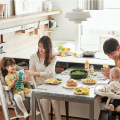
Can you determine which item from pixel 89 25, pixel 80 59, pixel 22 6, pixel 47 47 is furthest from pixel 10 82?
pixel 89 25

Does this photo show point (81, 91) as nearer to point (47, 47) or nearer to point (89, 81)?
point (89, 81)

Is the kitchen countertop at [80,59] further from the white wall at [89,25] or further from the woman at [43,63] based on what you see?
the white wall at [89,25]

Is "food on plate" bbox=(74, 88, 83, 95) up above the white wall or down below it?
below

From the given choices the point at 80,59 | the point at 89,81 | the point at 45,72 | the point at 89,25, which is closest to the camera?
the point at 89,81

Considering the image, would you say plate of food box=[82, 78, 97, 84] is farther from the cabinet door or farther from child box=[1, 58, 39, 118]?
the cabinet door

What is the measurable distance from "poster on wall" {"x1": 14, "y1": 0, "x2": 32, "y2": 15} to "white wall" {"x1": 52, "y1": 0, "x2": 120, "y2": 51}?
1.08 metres

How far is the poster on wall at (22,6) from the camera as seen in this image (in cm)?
413

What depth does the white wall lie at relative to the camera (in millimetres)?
5434

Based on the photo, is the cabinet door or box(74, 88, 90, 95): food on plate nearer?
box(74, 88, 90, 95): food on plate

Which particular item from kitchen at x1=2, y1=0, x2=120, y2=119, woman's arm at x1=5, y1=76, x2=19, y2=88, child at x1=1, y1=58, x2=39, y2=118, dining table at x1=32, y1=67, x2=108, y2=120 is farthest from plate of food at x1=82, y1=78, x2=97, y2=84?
kitchen at x1=2, y1=0, x2=120, y2=119

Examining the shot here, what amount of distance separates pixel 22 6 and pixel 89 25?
2231 mm

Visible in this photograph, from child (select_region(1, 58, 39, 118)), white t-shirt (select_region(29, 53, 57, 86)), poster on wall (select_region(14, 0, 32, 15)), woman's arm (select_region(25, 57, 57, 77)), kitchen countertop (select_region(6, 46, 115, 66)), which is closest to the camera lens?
child (select_region(1, 58, 39, 118))

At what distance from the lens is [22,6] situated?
4.29 metres

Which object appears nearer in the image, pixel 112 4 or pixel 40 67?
pixel 40 67
